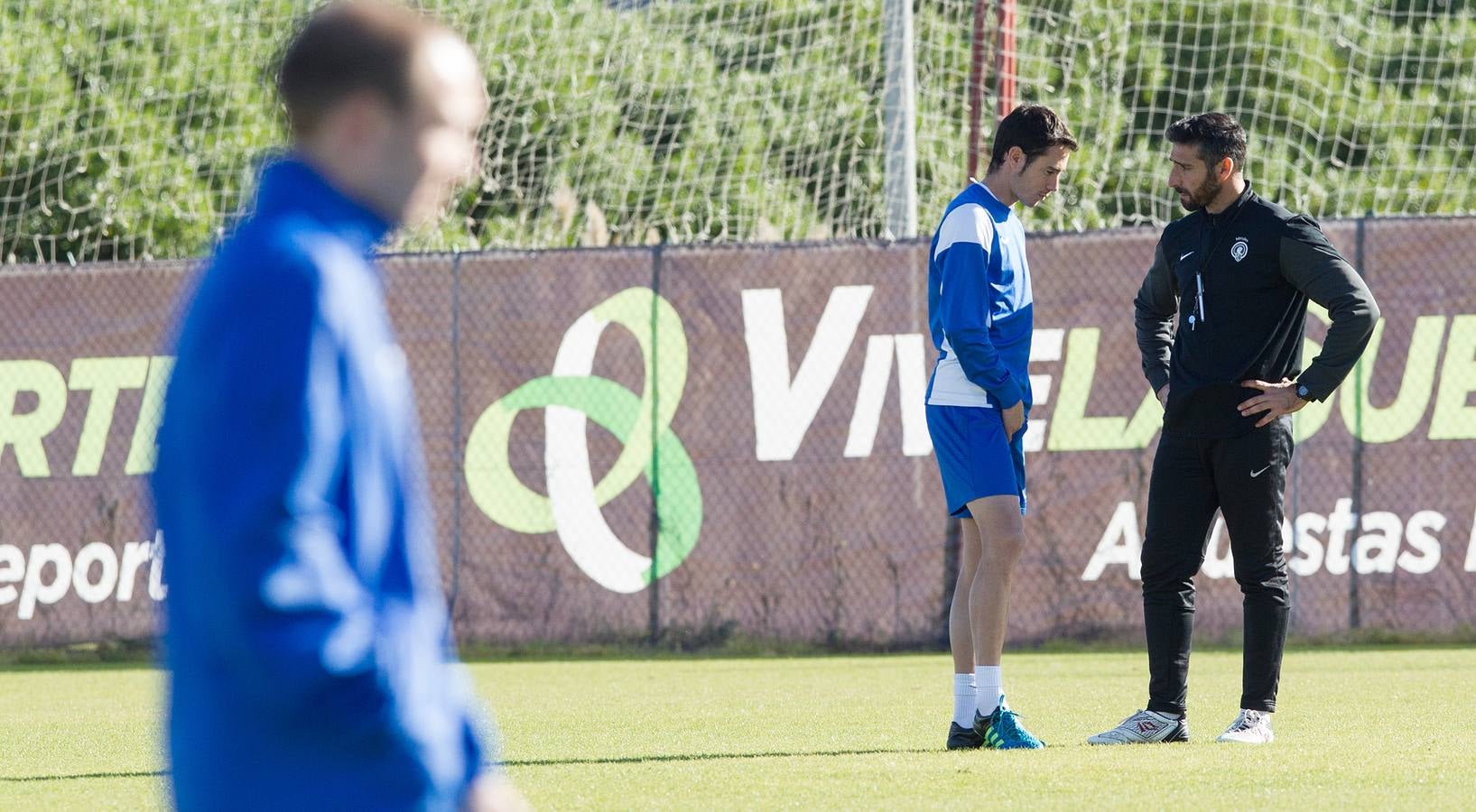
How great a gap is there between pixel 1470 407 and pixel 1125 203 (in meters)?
10.9

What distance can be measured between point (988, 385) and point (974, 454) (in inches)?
10.0

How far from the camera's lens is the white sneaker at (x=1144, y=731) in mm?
6652

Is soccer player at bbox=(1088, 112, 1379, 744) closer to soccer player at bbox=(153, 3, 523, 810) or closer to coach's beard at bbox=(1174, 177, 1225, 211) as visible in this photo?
coach's beard at bbox=(1174, 177, 1225, 211)

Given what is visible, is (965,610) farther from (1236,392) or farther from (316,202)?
(316,202)

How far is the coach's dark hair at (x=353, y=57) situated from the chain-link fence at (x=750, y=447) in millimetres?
9711

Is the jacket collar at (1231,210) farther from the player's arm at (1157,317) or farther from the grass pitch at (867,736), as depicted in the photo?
the grass pitch at (867,736)

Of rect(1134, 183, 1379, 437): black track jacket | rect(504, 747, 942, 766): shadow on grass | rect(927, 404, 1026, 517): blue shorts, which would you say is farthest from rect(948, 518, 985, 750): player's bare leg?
rect(1134, 183, 1379, 437): black track jacket

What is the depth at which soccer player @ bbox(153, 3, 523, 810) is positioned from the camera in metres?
1.73

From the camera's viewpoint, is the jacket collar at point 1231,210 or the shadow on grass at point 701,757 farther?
the jacket collar at point 1231,210

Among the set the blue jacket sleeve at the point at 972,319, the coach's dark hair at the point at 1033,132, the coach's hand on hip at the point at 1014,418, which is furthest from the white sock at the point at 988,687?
the coach's dark hair at the point at 1033,132

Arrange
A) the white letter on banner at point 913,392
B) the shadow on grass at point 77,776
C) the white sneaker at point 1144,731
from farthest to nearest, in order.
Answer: the white letter on banner at point 913,392 → the white sneaker at point 1144,731 → the shadow on grass at point 77,776

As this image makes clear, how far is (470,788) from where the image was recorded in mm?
1943

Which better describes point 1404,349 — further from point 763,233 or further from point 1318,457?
point 763,233

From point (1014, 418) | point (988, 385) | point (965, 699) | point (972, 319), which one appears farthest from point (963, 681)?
point (972, 319)
